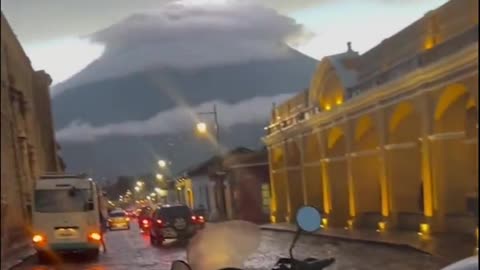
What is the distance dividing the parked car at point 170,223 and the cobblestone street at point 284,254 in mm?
345

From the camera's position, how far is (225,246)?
16.6ft

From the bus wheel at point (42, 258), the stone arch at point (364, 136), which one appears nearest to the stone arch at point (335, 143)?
the stone arch at point (364, 136)

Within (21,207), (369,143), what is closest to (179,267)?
(21,207)

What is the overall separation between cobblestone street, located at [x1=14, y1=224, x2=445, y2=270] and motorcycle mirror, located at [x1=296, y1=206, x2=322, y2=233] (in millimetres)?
9869

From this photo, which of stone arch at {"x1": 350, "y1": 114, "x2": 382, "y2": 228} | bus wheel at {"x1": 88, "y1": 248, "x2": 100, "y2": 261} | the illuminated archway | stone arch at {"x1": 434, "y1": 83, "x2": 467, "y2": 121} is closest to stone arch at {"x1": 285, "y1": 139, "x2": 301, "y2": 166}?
the illuminated archway

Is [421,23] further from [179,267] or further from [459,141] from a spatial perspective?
[179,267]

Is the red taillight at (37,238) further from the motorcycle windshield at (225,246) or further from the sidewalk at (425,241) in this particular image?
the motorcycle windshield at (225,246)

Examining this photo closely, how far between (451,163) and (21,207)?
1473 centimetres

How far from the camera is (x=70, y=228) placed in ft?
60.0

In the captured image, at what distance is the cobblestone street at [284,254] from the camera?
16.8 metres

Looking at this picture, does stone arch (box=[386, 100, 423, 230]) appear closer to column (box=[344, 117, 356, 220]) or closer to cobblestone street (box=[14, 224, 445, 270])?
cobblestone street (box=[14, 224, 445, 270])

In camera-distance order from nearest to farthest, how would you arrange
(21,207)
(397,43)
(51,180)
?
(21,207) < (51,180) < (397,43)

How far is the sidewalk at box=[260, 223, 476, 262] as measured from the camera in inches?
671

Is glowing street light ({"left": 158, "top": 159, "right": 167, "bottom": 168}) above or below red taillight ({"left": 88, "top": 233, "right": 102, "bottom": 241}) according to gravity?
above
